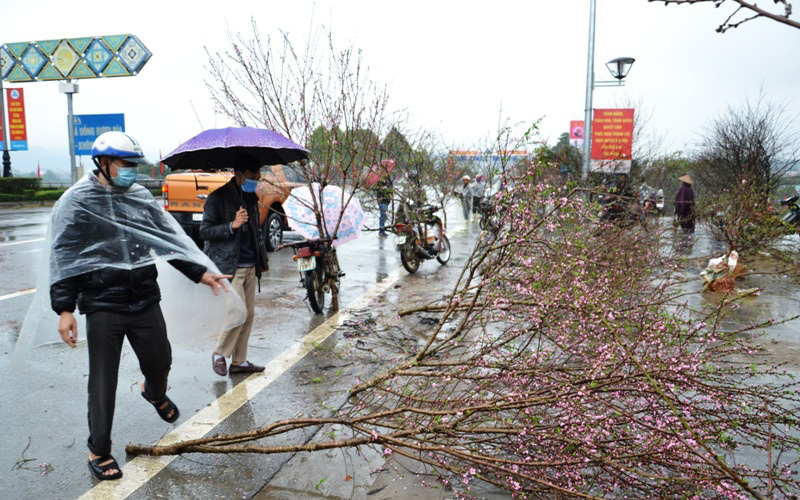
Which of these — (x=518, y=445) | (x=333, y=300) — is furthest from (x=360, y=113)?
(x=518, y=445)

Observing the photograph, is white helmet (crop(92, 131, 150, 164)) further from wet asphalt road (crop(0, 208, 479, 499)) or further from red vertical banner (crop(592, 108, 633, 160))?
red vertical banner (crop(592, 108, 633, 160))

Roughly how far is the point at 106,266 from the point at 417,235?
282 inches

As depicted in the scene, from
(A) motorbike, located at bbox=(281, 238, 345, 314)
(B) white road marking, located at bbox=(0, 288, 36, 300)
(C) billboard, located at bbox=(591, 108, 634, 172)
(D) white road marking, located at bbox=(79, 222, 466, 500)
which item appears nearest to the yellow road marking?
(D) white road marking, located at bbox=(79, 222, 466, 500)

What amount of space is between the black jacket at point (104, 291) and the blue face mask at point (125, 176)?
501 mm

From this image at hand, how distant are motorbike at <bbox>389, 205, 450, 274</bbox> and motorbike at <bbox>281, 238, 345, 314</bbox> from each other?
248 centimetres

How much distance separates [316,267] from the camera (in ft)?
23.5

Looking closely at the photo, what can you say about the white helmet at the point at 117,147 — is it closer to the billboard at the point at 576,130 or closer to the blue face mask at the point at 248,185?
the blue face mask at the point at 248,185

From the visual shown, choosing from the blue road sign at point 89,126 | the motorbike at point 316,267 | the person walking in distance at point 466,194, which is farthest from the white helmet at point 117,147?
the blue road sign at point 89,126

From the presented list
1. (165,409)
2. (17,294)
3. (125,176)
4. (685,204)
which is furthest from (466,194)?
(125,176)

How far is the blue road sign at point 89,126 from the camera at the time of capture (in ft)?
96.7

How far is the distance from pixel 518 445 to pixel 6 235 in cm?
1470

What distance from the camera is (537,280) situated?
15.7 ft

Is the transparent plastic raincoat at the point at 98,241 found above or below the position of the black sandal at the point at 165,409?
above

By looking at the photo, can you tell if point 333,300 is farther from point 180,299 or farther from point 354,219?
point 180,299
